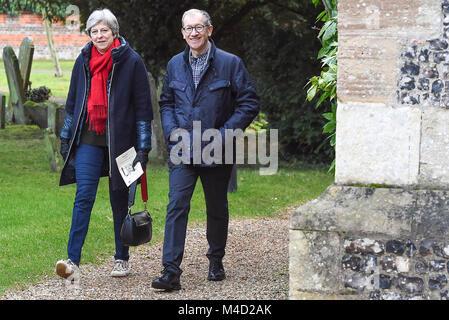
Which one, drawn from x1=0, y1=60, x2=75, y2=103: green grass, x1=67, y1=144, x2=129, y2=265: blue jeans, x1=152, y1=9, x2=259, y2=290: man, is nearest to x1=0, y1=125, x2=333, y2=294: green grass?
x1=67, y1=144, x2=129, y2=265: blue jeans

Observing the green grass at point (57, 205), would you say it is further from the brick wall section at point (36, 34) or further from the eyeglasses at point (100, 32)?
the brick wall section at point (36, 34)

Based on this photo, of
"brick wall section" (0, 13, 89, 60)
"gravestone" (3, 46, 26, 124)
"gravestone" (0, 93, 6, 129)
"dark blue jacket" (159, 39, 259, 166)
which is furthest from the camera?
"brick wall section" (0, 13, 89, 60)

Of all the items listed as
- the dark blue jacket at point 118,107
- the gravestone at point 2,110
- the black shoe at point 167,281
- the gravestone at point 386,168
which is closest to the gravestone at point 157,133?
the gravestone at point 2,110

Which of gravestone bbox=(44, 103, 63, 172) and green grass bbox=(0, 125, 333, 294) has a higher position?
gravestone bbox=(44, 103, 63, 172)

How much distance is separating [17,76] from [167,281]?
1263 centimetres

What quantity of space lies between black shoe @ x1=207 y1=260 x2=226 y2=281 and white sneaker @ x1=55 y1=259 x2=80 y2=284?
3.23 ft

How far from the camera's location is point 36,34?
3956 cm

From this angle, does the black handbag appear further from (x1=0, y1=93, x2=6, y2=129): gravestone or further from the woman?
(x1=0, y1=93, x2=6, y2=129): gravestone

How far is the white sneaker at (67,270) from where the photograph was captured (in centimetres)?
584

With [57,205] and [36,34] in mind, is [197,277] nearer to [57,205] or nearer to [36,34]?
[57,205]

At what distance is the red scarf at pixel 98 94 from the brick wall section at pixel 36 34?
108ft

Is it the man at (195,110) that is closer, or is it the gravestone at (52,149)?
the man at (195,110)

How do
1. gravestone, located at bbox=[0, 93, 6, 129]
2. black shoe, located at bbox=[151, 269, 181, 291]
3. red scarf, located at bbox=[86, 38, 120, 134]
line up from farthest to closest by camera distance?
gravestone, located at bbox=[0, 93, 6, 129]
red scarf, located at bbox=[86, 38, 120, 134]
black shoe, located at bbox=[151, 269, 181, 291]

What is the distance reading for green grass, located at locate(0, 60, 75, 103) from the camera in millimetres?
27366
